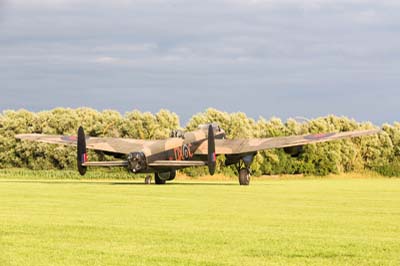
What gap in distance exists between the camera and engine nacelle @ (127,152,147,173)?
45281 mm

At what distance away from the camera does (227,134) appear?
78.5 meters

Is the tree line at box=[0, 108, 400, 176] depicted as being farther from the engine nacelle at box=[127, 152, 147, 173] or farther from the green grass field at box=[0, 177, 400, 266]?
the green grass field at box=[0, 177, 400, 266]

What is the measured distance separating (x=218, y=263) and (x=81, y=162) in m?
35.5

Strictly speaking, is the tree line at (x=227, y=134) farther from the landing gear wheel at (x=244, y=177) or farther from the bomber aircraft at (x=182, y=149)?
the landing gear wheel at (x=244, y=177)

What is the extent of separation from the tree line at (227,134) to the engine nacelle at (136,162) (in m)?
24.6

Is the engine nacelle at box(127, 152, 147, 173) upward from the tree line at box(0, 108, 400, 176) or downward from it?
downward

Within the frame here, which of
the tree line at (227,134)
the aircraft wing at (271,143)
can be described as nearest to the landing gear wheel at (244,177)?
the aircraft wing at (271,143)

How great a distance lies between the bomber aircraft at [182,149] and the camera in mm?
45438

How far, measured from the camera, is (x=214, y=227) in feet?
Result: 63.1

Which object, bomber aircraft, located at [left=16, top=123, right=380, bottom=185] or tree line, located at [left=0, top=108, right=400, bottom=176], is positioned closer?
bomber aircraft, located at [left=16, top=123, right=380, bottom=185]

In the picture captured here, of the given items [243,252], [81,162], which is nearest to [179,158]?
[81,162]

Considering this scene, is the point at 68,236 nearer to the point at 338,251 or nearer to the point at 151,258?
the point at 151,258

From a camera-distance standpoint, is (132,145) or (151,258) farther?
(132,145)

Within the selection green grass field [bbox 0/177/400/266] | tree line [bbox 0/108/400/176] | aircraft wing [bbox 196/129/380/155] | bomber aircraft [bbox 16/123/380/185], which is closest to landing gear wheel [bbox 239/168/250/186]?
bomber aircraft [bbox 16/123/380/185]
